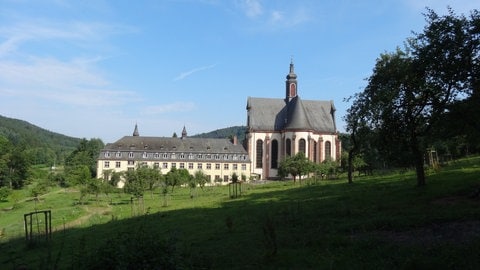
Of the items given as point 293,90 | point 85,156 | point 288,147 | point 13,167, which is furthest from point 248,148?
point 85,156

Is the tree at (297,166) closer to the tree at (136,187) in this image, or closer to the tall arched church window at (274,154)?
the tree at (136,187)

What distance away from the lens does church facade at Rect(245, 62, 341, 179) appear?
267 ft

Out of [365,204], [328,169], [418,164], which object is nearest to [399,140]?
[418,164]

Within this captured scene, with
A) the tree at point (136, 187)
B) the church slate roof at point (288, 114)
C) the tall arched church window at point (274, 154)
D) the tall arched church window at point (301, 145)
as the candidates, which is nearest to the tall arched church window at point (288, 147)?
the tall arched church window at point (301, 145)

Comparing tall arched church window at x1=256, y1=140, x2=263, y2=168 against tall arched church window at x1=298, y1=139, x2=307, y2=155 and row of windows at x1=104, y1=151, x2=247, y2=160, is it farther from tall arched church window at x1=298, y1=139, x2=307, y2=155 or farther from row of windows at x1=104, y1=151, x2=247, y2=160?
tall arched church window at x1=298, y1=139, x2=307, y2=155

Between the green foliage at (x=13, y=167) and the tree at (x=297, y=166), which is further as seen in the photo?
the green foliage at (x=13, y=167)

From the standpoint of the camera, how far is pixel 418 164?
24141 mm

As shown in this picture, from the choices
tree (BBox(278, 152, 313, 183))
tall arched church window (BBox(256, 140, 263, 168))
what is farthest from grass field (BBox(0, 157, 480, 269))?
tall arched church window (BBox(256, 140, 263, 168))

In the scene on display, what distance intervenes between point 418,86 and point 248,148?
65.1 m

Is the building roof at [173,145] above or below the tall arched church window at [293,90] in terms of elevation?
below

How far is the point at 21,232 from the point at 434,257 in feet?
79.5

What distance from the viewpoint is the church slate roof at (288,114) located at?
8300cm

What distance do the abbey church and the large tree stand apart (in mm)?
53343

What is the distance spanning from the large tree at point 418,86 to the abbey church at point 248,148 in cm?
5334
